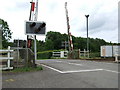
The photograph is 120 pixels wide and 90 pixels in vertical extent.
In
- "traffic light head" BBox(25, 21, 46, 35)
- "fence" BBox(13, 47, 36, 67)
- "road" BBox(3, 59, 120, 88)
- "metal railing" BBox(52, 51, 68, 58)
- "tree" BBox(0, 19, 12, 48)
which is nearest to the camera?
"road" BBox(3, 59, 120, 88)

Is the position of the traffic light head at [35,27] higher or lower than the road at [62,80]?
higher

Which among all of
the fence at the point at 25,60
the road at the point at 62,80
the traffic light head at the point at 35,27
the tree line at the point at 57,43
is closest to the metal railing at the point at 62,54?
the traffic light head at the point at 35,27

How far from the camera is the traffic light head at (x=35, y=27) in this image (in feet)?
34.4

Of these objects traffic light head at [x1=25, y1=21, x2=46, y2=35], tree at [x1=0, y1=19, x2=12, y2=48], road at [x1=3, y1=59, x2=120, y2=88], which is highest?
tree at [x1=0, y1=19, x2=12, y2=48]

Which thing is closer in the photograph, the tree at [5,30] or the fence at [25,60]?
the fence at [25,60]

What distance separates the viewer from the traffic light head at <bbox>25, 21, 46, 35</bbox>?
1048 centimetres

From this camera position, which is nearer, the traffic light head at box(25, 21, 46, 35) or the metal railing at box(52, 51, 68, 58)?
the traffic light head at box(25, 21, 46, 35)

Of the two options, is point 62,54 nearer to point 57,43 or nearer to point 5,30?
point 5,30

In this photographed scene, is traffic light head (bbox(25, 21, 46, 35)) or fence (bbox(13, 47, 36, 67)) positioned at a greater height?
traffic light head (bbox(25, 21, 46, 35))

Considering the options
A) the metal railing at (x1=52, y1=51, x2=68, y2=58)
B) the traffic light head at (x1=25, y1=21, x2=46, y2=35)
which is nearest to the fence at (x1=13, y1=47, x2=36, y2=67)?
the traffic light head at (x1=25, y1=21, x2=46, y2=35)

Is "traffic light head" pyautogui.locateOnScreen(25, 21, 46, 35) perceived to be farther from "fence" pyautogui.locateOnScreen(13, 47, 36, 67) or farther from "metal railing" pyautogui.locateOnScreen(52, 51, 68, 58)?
"metal railing" pyautogui.locateOnScreen(52, 51, 68, 58)

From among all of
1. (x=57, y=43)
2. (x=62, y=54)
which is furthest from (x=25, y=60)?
(x=57, y=43)

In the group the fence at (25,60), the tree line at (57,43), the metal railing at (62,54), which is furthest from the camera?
the tree line at (57,43)

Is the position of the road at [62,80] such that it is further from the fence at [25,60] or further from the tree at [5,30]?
the tree at [5,30]
